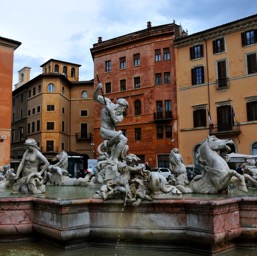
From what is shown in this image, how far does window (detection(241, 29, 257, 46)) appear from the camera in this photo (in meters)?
30.5

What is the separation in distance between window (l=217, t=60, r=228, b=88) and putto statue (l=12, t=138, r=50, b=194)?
28.0 metres

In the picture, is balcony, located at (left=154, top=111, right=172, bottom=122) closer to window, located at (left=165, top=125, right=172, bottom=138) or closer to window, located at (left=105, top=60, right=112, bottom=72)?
window, located at (left=165, top=125, right=172, bottom=138)

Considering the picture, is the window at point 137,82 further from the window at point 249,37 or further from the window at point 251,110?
the window at point 251,110

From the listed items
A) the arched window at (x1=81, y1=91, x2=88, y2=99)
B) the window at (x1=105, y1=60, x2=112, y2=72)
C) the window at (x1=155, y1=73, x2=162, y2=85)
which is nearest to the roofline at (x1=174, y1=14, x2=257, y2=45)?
the window at (x1=155, y1=73, x2=162, y2=85)

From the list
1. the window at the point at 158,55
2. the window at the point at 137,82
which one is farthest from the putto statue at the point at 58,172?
the window at the point at 137,82

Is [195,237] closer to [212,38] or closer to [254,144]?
[254,144]

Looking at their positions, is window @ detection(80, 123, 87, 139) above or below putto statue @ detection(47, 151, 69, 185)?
above

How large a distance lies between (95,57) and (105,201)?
38.4 metres

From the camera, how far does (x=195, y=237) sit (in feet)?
15.0

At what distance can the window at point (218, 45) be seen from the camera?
107 ft

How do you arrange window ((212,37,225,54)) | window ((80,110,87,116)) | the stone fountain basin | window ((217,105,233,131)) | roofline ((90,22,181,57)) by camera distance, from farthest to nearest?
window ((80,110,87,116)), roofline ((90,22,181,57)), window ((212,37,225,54)), window ((217,105,233,131)), the stone fountain basin

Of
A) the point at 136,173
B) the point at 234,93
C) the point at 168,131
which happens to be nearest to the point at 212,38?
the point at 234,93

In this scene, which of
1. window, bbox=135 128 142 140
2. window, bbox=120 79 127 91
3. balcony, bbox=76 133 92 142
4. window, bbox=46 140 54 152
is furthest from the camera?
balcony, bbox=76 133 92 142

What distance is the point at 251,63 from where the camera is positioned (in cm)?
3078
